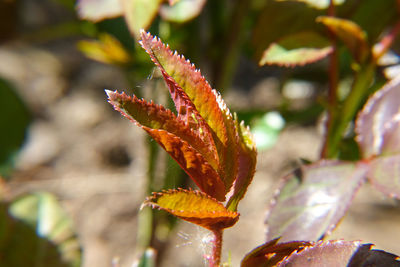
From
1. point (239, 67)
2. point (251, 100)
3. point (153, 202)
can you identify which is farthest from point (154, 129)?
point (239, 67)

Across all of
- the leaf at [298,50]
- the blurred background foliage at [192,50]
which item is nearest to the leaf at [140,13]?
the blurred background foliage at [192,50]

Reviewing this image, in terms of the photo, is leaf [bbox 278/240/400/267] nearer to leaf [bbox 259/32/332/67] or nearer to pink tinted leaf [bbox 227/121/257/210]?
pink tinted leaf [bbox 227/121/257/210]

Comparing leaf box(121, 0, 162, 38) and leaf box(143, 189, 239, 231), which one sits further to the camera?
leaf box(121, 0, 162, 38)

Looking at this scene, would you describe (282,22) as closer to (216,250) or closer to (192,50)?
(192,50)

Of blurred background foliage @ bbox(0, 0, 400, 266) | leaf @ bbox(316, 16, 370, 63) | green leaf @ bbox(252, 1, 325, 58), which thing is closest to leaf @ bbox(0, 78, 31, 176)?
blurred background foliage @ bbox(0, 0, 400, 266)

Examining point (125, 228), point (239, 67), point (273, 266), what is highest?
point (239, 67)

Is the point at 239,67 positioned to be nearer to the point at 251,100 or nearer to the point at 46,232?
the point at 251,100
